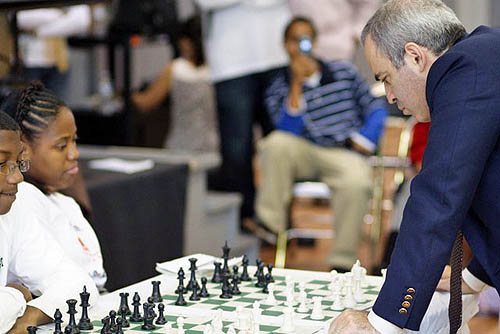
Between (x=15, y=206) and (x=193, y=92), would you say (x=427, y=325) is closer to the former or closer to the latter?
(x=15, y=206)

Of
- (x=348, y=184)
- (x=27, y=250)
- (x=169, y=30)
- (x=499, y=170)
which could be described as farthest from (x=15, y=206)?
(x=169, y=30)

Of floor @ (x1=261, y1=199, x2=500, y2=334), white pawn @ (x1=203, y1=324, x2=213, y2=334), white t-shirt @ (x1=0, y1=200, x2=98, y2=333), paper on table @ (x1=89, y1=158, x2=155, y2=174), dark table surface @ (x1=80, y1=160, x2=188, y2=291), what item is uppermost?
white t-shirt @ (x1=0, y1=200, x2=98, y2=333)

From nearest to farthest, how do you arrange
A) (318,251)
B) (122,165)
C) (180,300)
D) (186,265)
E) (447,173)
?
(447,173)
(180,300)
(186,265)
(122,165)
(318,251)

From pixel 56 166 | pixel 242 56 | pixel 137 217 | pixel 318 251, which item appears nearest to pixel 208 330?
pixel 56 166

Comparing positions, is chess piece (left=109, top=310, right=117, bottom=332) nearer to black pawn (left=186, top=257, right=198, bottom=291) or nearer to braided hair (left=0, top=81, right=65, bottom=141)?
black pawn (left=186, top=257, right=198, bottom=291)

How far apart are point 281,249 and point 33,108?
3.04m

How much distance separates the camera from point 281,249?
5.62 m

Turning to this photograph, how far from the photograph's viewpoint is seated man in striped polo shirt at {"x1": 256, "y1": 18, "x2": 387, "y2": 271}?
5449 mm

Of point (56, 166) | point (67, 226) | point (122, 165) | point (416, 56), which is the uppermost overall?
point (416, 56)

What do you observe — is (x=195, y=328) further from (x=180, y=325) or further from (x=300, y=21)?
(x=300, y=21)

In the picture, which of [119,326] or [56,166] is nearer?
[119,326]

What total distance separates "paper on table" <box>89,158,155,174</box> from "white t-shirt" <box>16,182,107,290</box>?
1.94 m

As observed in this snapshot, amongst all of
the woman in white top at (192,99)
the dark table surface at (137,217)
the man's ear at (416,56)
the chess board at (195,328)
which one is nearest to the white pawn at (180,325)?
the chess board at (195,328)

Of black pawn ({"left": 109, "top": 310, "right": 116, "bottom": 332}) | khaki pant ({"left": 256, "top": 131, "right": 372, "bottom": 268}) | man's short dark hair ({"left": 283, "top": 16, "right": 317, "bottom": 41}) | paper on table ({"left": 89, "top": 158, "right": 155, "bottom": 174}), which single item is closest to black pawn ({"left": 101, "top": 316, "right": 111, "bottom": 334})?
black pawn ({"left": 109, "top": 310, "right": 116, "bottom": 332})
